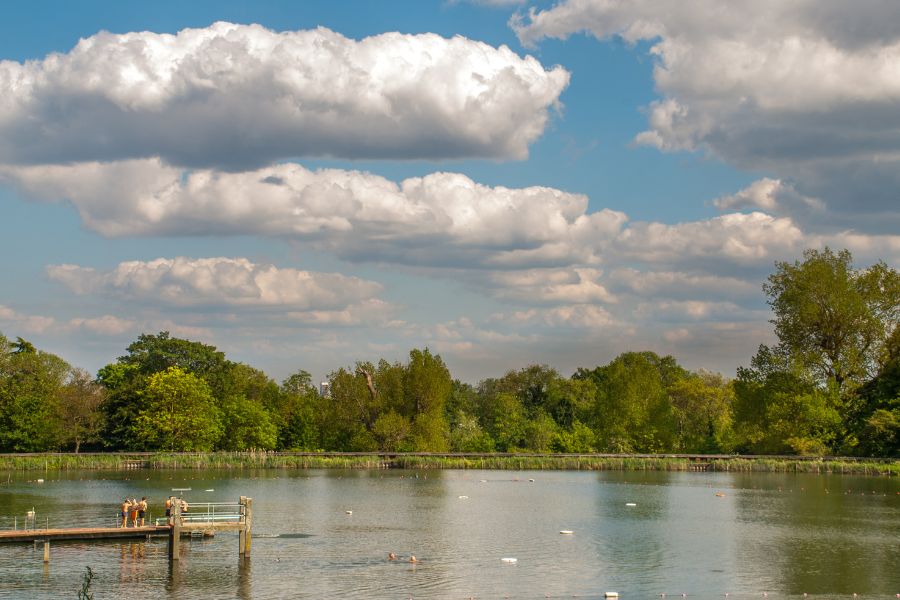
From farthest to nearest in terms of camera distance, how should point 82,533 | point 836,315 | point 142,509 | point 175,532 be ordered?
point 836,315 < point 142,509 < point 82,533 < point 175,532

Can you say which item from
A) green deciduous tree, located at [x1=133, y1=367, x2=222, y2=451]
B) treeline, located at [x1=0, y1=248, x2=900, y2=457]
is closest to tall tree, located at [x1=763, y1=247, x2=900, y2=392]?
treeline, located at [x1=0, y1=248, x2=900, y2=457]

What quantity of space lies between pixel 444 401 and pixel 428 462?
12231mm

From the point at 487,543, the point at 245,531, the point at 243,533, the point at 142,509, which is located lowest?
the point at 487,543

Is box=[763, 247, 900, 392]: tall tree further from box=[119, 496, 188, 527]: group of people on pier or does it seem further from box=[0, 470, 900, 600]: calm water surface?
box=[119, 496, 188, 527]: group of people on pier

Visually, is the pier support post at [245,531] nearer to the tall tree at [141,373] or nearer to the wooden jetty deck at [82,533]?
→ the wooden jetty deck at [82,533]

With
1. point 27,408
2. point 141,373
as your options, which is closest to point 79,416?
point 27,408

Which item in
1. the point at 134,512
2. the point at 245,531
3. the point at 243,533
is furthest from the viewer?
the point at 134,512

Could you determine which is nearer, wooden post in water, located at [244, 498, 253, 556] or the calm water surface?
the calm water surface

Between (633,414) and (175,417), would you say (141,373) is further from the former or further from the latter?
(633,414)

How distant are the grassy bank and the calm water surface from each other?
1443cm

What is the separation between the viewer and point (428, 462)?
120 m

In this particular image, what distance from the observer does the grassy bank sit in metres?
109

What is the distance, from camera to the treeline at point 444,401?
364 ft

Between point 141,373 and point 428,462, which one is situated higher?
point 141,373
